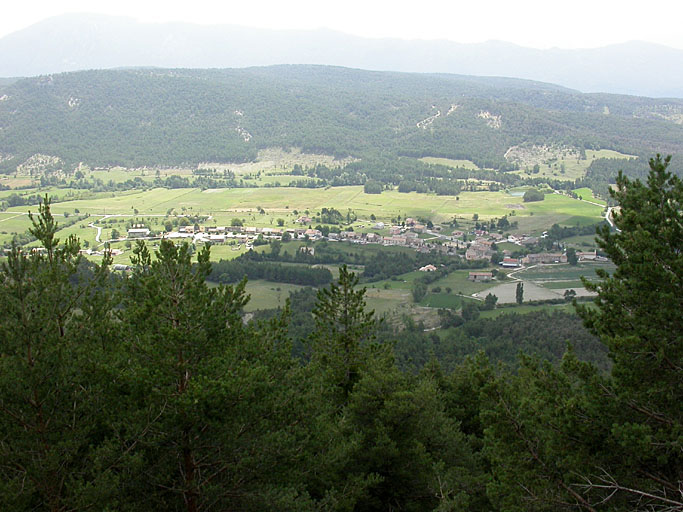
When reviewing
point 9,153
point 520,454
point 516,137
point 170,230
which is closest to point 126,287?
point 520,454

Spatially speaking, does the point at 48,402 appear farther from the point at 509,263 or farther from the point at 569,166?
the point at 569,166

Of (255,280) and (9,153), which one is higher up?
(9,153)

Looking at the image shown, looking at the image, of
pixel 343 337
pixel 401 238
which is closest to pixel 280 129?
pixel 401 238

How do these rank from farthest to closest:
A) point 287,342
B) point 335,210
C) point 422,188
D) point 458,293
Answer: point 422,188, point 335,210, point 458,293, point 287,342

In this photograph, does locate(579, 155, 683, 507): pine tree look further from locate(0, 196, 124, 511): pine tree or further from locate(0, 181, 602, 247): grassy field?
locate(0, 181, 602, 247): grassy field

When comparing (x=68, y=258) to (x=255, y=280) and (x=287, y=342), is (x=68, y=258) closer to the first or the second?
(x=287, y=342)

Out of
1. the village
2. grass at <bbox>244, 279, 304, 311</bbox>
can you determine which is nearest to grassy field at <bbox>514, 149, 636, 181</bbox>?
the village

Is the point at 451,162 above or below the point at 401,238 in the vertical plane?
above
